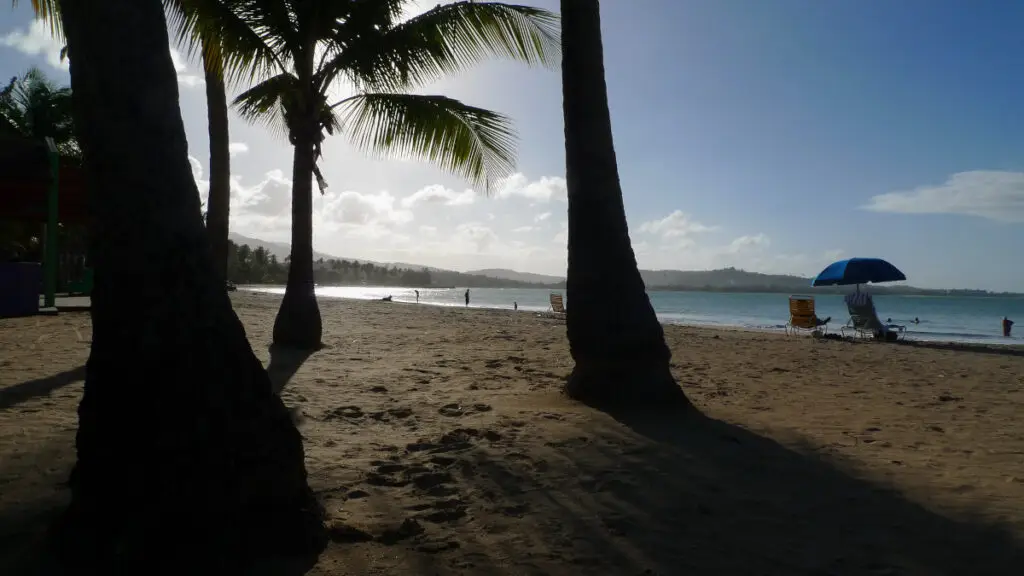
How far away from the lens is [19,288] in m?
9.71

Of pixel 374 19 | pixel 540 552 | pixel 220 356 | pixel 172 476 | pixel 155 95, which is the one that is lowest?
pixel 540 552

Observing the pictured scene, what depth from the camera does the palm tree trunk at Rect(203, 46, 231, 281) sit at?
8219mm

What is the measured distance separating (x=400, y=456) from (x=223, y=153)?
685 cm

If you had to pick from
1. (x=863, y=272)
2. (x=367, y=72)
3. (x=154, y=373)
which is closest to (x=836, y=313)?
(x=863, y=272)

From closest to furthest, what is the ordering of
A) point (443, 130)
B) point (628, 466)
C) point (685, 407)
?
point (628, 466)
point (685, 407)
point (443, 130)

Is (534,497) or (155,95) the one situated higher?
(155,95)

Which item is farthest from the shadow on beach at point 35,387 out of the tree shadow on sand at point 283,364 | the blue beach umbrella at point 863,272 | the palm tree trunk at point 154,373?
the blue beach umbrella at point 863,272

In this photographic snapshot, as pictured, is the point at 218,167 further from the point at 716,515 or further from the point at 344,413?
the point at 716,515

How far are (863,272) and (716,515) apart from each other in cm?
1259

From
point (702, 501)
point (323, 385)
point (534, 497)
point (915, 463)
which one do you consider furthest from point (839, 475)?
point (323, 385)

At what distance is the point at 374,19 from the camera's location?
7418 mm

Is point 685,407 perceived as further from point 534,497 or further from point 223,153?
point 223,153

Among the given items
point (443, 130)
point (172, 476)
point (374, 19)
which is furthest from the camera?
point (443, 130)

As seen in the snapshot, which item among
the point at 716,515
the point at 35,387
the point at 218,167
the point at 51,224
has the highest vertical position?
the point at 218,167
